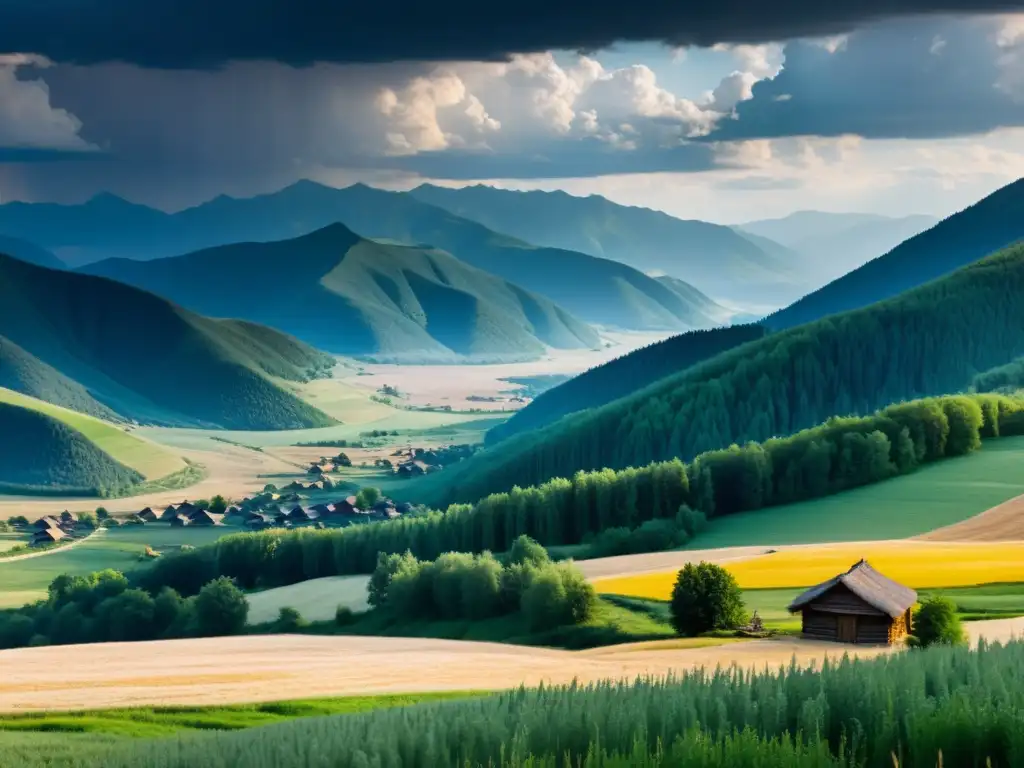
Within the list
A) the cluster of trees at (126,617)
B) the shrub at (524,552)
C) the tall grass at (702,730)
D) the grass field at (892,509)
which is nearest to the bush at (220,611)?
the cluster of trees at (126,617)

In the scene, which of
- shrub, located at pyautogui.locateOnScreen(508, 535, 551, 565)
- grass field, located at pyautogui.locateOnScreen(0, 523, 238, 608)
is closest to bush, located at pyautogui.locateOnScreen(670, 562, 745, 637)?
shrub, located at pyautogui.locateOnScreen(508, 535, 551, 565)

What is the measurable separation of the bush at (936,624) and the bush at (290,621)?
55.1 m

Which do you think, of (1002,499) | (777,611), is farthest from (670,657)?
(1002,499)

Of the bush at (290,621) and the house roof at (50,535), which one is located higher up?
the house roof at (50,535)

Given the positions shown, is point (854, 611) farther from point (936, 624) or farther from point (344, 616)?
point (344, 616)

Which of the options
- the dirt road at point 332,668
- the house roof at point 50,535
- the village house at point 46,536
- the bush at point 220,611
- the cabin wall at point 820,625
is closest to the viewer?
the dirt road at point 332,668

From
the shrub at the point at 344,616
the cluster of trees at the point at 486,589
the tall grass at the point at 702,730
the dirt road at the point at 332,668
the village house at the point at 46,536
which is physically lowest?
the dirt road at the point at 332,668

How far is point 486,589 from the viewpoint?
9144cm

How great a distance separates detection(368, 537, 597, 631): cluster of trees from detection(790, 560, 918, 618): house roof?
57.1ft

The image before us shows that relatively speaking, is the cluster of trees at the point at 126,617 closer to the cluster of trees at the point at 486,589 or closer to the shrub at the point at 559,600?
the cluster of trees at the point at 486,589

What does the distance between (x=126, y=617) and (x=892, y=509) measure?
6425 cm

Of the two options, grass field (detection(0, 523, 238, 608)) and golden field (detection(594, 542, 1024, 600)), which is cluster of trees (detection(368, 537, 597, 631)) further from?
grass field (detection(0, 523, 238, 608))

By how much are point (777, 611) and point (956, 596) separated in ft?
29.8

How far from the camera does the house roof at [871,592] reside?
63906 mm
